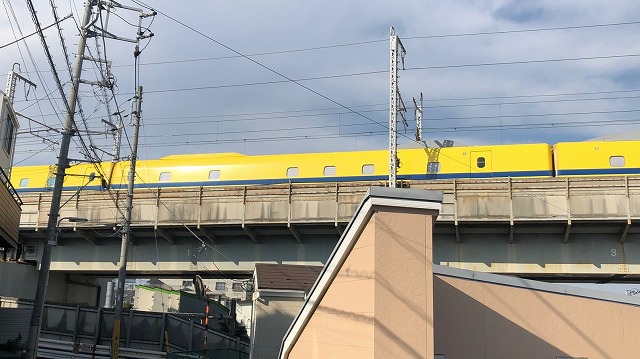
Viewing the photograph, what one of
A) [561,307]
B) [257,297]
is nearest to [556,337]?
[561,307]

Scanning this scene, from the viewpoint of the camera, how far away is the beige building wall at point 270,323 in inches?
764

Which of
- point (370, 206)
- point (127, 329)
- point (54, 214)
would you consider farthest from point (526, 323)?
point (127, 329)

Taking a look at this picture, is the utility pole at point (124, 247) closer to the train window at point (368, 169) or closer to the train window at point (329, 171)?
the train window at point (329, 171)

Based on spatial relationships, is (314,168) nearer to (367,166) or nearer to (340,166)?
(340,166)

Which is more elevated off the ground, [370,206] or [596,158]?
[596,158]

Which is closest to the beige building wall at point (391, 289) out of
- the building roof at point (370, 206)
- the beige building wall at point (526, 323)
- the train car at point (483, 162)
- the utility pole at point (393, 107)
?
the building roof at point (370, 206)

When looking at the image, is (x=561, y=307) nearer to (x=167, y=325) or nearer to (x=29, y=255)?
(x=167, y=325)

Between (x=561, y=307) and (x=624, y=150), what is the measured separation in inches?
698

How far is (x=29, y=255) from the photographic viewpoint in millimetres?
29469

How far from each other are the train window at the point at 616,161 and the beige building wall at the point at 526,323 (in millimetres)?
16284

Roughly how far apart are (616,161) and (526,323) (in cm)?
1813

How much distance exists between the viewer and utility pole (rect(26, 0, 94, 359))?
15508 millimetres

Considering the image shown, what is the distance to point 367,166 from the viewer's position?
29281 millimetres

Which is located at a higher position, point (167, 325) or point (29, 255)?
point (29, 255)
